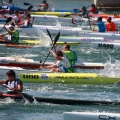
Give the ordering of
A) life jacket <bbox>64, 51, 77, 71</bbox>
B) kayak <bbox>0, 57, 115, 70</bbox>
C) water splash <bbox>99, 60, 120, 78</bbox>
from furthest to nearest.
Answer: kayak <bbox>0, 57, 115, 70</bbox> → life jacket <bbox>64, 51, 77, 71</bbox> → water splash <bbox>99, 60, 120, 78</bbox>

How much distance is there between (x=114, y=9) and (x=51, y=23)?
35.8 feet

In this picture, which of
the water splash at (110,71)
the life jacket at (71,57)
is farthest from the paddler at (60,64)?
the water splash at (110,71)

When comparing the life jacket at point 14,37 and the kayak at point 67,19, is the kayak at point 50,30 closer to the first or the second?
the life jacket at point 14,37

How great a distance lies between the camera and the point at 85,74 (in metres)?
26.2

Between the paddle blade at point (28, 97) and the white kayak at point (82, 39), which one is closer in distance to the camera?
the paddle blade at point (28, 97)

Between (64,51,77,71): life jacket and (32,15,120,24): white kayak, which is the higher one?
(64,51,77,71): life jacket

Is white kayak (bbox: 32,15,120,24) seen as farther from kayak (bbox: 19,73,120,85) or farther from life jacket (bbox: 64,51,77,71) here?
kayak (bbox: 19,73,120,85)

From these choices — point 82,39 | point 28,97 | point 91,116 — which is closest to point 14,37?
point 82,39

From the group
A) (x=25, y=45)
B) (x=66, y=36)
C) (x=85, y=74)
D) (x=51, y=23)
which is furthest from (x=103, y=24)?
(x=85, y=74)

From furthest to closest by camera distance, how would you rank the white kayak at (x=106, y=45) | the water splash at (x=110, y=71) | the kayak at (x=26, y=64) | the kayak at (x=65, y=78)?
the white kayak at (x=106, y=45) < the kayak at (x=26, y=64) < the water splash at (x=110, y=71) < the kayak at (x=65, y=78)

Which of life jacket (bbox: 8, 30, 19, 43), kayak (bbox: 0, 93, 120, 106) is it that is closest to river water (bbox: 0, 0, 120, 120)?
kayak (bbox: 0, 93, 120, 106)

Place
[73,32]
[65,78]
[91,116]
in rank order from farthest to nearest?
[73,32], [65,78], [91,116]

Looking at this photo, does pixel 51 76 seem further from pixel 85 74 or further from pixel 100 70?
pixel 100 70

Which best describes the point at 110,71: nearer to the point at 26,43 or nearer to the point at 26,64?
the point at 26,64
